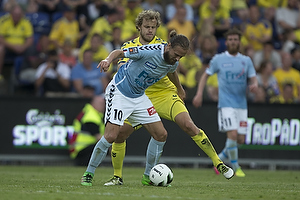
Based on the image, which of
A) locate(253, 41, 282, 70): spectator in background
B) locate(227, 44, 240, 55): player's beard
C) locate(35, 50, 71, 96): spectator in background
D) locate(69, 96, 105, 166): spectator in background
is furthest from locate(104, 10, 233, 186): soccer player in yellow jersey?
locate(253, 41, 282, 70): spectator in background

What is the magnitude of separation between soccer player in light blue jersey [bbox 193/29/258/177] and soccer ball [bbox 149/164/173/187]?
3.54 meters

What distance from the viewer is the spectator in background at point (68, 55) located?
49.0 feet

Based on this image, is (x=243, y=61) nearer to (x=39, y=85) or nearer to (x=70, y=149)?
(x=70, y=149)

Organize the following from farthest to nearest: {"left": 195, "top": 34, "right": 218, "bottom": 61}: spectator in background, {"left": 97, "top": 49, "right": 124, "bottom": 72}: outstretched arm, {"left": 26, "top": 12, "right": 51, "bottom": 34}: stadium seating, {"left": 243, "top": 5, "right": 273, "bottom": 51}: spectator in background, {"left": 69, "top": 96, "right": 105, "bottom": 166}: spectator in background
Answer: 1. {"left": 243, "top": 5, "right": 273, "bottom": 51}: spectator in background
2. {"left": 26, "top": 12, "right": 51, "bottom": 34}: stadium seating
3. {"left": 195, "top": 34, "right": 218, "bottom": 61}: spectator in background
4. {"left": 69, "top": 96, "right": 105, "bottom": 166}: spectator in background
5. {"left": 97, "top": 49, "right": 124, "bottom": 72}: outstretched arm

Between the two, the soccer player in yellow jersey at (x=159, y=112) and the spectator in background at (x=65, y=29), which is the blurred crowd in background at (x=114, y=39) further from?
the soccer player in yellow jersey at (x=159, y=112)

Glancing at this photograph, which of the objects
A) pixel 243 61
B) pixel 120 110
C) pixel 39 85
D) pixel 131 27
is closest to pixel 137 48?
pixel 120 110

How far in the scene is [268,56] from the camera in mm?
16516

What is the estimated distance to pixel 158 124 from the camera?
308 inches

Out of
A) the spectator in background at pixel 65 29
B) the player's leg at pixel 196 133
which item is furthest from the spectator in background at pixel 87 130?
the player's leg at pixel 196 133

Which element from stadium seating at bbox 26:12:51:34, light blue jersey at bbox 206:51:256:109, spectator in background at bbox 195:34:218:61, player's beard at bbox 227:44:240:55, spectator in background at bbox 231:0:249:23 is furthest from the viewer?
spectator in background at bbox 231:0:249:23

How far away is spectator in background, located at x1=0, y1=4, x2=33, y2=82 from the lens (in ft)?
49.6

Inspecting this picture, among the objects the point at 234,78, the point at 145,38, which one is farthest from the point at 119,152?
the point at 234,78

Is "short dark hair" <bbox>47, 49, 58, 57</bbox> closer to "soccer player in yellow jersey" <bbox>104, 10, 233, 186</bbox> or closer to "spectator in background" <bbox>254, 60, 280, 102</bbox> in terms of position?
"spectator in background" <bbox>254, 60, 280, 102</bbox>

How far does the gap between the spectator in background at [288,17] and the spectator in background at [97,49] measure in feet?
20.1
